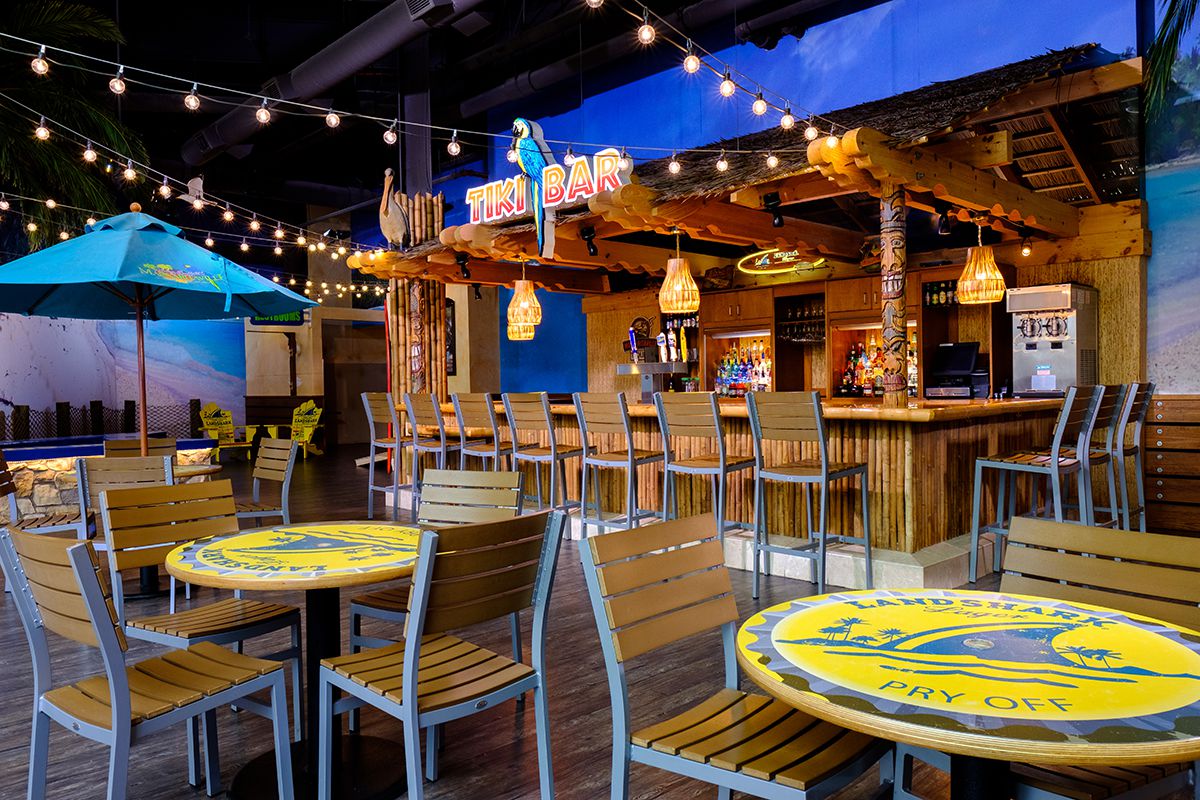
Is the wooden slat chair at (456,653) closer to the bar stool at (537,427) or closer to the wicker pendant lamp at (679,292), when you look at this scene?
the bar stool at (537,427)

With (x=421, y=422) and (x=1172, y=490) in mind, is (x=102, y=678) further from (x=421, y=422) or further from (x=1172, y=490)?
(x=1172, y=490)

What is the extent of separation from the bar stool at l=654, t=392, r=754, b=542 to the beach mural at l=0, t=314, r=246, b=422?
12860mm

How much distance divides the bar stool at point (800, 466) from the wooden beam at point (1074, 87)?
9.27 feet

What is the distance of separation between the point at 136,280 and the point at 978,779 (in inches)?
169

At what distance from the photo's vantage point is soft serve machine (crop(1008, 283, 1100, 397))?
7.07 metres

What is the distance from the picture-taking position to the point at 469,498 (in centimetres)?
320

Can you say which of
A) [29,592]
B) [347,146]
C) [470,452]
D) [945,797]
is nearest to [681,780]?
[945,797]

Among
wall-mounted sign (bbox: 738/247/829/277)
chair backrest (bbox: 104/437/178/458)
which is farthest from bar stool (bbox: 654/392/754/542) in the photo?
wall-mounted sign (bbox: 738/247/829/277)

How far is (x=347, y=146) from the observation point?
1423 centimetres

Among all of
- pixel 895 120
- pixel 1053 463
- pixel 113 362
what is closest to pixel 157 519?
pixel 1053 463

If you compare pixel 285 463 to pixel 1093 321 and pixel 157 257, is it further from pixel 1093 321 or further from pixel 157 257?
pixel 1093 321

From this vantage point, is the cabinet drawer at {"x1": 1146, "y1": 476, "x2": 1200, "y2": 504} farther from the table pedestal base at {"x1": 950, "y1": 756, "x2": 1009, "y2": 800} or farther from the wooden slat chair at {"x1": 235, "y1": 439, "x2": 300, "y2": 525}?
the wooden slat chair at {"x1": 235, "y1": 439, "x2": 300, "y2": 525}

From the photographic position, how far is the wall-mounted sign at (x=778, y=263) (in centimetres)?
956

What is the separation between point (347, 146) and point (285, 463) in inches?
420
